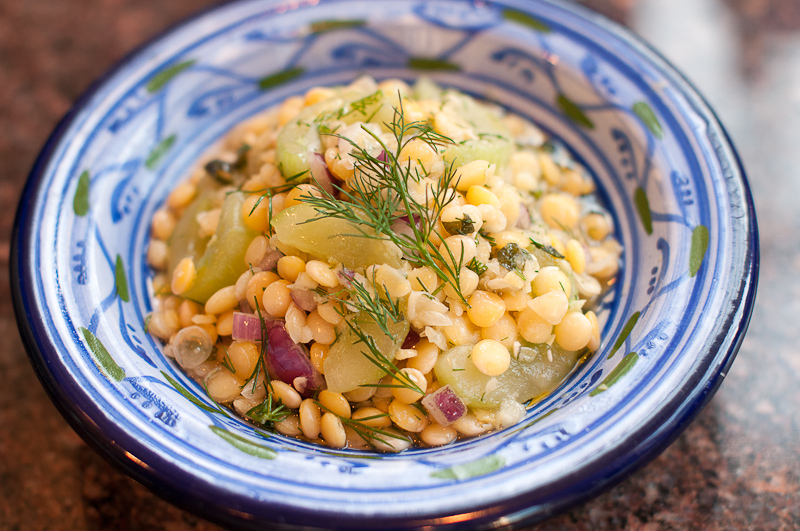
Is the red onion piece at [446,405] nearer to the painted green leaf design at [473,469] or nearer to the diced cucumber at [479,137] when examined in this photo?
the painted green leaf design at [473,469]

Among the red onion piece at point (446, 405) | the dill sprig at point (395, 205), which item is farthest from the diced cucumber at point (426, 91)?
the red onion piece at point (446, 405)

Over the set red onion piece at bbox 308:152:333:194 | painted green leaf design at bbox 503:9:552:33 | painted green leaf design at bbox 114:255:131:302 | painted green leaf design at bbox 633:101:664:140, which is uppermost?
painted green leaf design at bbox 503:9:552:33

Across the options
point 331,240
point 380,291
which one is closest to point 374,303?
point 380,291

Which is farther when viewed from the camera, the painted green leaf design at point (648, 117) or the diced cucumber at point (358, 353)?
the painted green leaf design at point (648, 117)

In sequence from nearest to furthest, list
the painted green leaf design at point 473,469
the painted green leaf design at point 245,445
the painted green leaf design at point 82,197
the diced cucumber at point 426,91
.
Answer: the painted green leaf design at point 473,469, the painted green leaf design at point 245,445, the painted green leaf design at point 82,197, the diced cucumber at point 426,91

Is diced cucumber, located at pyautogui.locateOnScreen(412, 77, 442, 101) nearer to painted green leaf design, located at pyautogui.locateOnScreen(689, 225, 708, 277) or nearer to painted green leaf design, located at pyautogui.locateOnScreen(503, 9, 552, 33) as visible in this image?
painted green leaf design, located at pyautogui.locateOnScreen(503, 9, 552, 33)

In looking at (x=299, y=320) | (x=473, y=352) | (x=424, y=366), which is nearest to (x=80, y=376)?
(x=299, y=320)

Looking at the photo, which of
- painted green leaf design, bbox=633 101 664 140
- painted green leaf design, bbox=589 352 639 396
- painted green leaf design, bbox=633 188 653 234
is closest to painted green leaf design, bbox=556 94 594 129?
painted green leaf design, bbox=633 101 664 140
